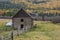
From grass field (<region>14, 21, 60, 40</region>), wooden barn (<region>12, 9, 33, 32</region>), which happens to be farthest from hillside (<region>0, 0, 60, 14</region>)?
grass field (<region>14, 21, 60, 40</region>)

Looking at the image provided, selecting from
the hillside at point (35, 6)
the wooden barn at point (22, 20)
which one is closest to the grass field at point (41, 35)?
the wooden barn at point (22, 20)

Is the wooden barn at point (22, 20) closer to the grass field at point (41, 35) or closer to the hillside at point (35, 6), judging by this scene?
the grass field at point (41, 35)

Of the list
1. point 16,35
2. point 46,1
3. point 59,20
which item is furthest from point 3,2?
point 16,35

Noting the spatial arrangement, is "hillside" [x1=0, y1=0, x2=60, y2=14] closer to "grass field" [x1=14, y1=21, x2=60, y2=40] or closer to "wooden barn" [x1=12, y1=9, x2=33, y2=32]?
"wooden barn" [x1=12, y1=9, x2=33, y2=32]

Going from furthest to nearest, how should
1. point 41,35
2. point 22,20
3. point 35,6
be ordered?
point 35,6, point 22,20, point 41,35

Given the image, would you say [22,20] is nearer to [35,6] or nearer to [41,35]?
[41,35]

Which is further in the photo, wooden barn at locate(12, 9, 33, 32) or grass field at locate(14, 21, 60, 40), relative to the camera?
wooden barn at locate(12, 9, 33, 32)

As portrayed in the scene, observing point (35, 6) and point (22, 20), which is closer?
point (22, 20)

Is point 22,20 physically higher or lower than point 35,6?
higher

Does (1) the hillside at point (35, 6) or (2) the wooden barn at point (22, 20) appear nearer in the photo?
(2) the wooden barn at point (22, 20)

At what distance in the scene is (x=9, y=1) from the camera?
10288cm

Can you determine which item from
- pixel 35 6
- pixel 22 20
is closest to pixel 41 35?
pixel 22 20

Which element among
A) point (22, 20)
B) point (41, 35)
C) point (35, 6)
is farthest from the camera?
point (35, 6)

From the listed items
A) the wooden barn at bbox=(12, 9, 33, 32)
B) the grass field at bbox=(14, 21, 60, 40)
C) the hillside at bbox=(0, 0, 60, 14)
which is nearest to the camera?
the grass field at bbox=(14, 21, 60, 40)
